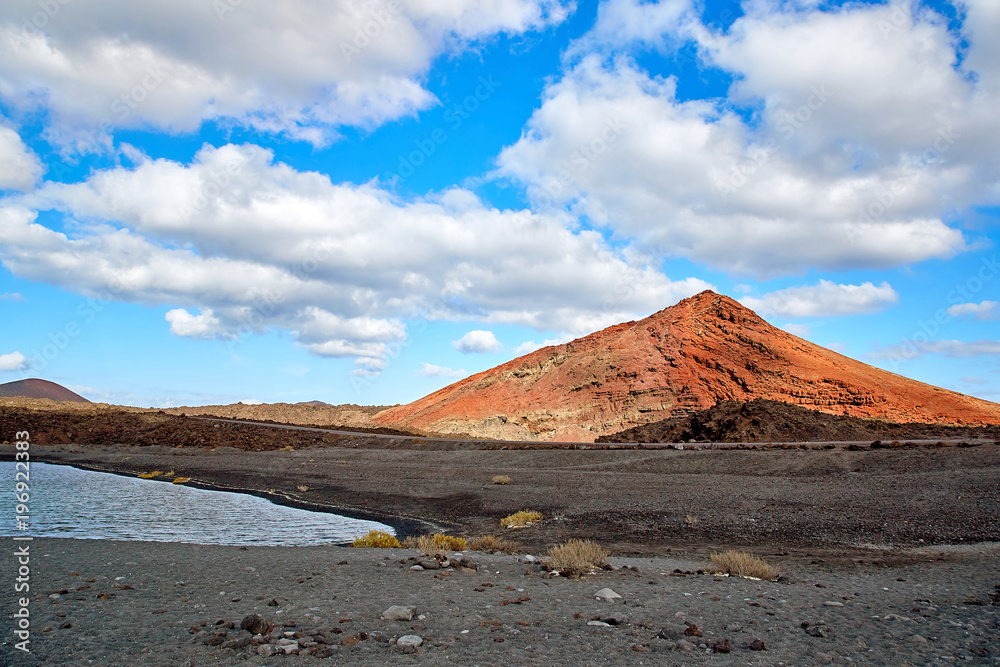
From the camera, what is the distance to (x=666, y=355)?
67.6 metres

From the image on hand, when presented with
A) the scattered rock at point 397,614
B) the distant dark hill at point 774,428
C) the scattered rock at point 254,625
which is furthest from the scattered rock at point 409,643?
the distant dark hill at point 774,428

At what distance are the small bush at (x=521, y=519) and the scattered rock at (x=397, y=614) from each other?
1078 cm

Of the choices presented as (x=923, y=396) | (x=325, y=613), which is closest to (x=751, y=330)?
(x=923, y=396)

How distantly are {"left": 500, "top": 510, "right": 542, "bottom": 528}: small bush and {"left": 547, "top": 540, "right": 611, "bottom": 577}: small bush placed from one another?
696 cm

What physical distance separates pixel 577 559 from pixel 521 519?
27.3 feet

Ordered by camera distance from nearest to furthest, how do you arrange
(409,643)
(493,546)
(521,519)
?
(409,643)
(493,546)
(521,519)

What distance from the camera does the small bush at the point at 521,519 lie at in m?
17.4

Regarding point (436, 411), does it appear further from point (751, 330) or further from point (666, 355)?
point (751, 330)

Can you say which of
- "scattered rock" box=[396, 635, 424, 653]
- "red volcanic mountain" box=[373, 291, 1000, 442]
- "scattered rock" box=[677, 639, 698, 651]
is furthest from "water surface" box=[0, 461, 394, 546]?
"red volcanic mountain" box=[373, 291, 1000, 442]

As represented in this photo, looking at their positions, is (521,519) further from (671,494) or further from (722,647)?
(722,647)

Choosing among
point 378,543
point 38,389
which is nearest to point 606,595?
point 378,543

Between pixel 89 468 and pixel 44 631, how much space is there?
37.5 metres

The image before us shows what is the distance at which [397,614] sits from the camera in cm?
673

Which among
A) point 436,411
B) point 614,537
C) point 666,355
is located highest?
point 666,355
